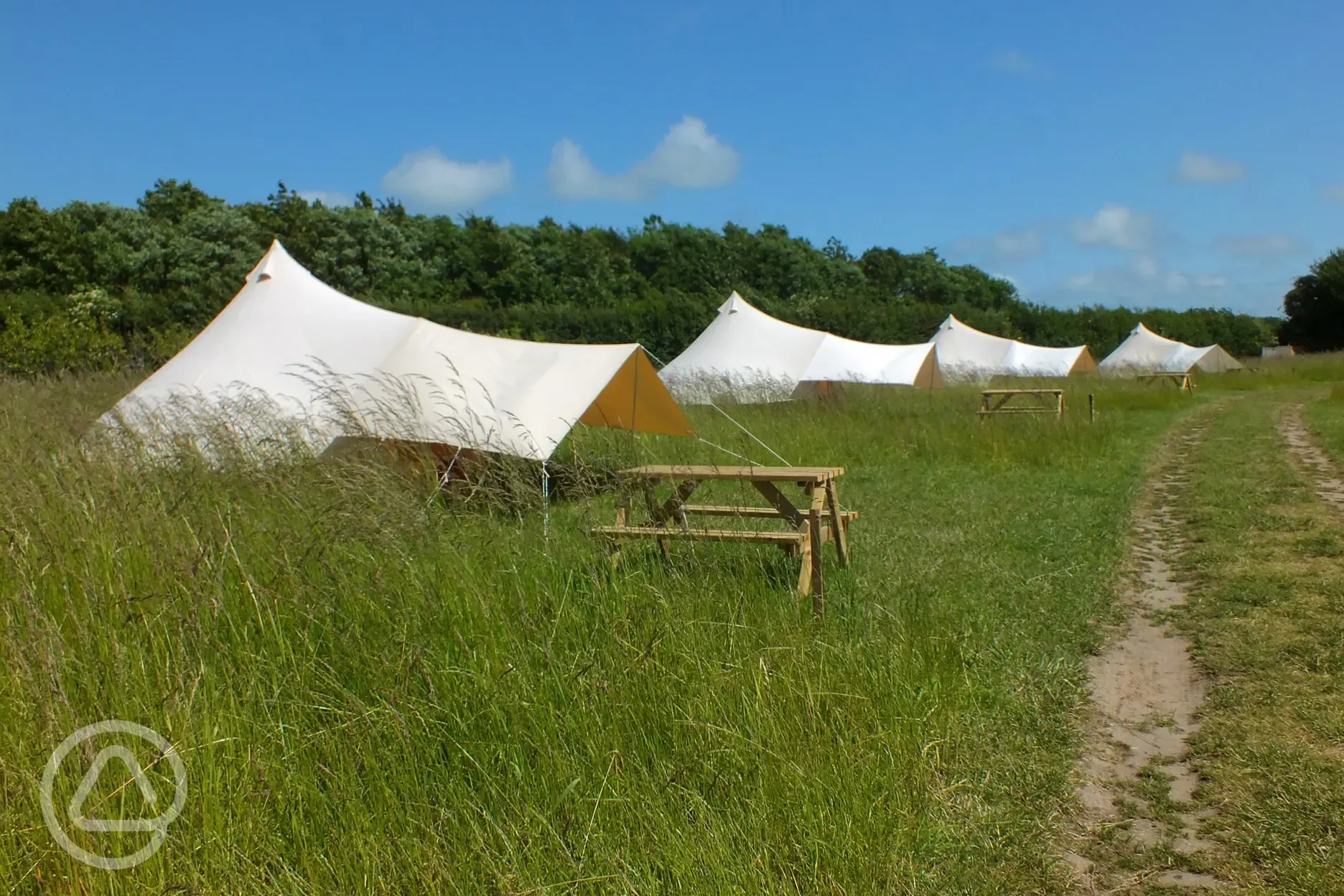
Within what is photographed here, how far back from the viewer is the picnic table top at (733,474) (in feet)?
13.9

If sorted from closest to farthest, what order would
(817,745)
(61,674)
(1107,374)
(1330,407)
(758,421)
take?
1. (61,674)
2. (817,745)
3. (758,421)
4. (1330,407)
5. (1107,374)

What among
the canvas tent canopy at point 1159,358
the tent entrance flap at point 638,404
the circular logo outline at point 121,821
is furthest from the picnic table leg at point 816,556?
the canvas tent canopy at point 1159,358

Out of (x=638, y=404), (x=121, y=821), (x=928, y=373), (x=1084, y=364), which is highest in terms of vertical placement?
(x=1084, y=364)

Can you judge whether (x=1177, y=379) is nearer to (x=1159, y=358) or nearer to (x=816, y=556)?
(x=1159, y=358)

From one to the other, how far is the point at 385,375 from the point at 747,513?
269cm

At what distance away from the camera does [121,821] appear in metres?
1.95

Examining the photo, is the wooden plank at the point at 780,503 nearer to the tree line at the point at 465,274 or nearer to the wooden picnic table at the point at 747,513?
the wooden picnic table at the point at 747,513

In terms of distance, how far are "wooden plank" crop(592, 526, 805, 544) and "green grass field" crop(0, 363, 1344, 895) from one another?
10 centimetres

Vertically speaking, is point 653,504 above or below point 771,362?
below

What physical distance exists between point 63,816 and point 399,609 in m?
0.98

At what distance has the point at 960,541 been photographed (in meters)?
5.64

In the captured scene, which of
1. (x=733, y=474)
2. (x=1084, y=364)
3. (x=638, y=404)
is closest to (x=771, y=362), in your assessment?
(x=638, y=404)

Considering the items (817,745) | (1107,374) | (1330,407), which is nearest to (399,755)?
(817,745)

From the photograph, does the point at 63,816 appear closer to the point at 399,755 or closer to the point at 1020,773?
the point at 399,755
